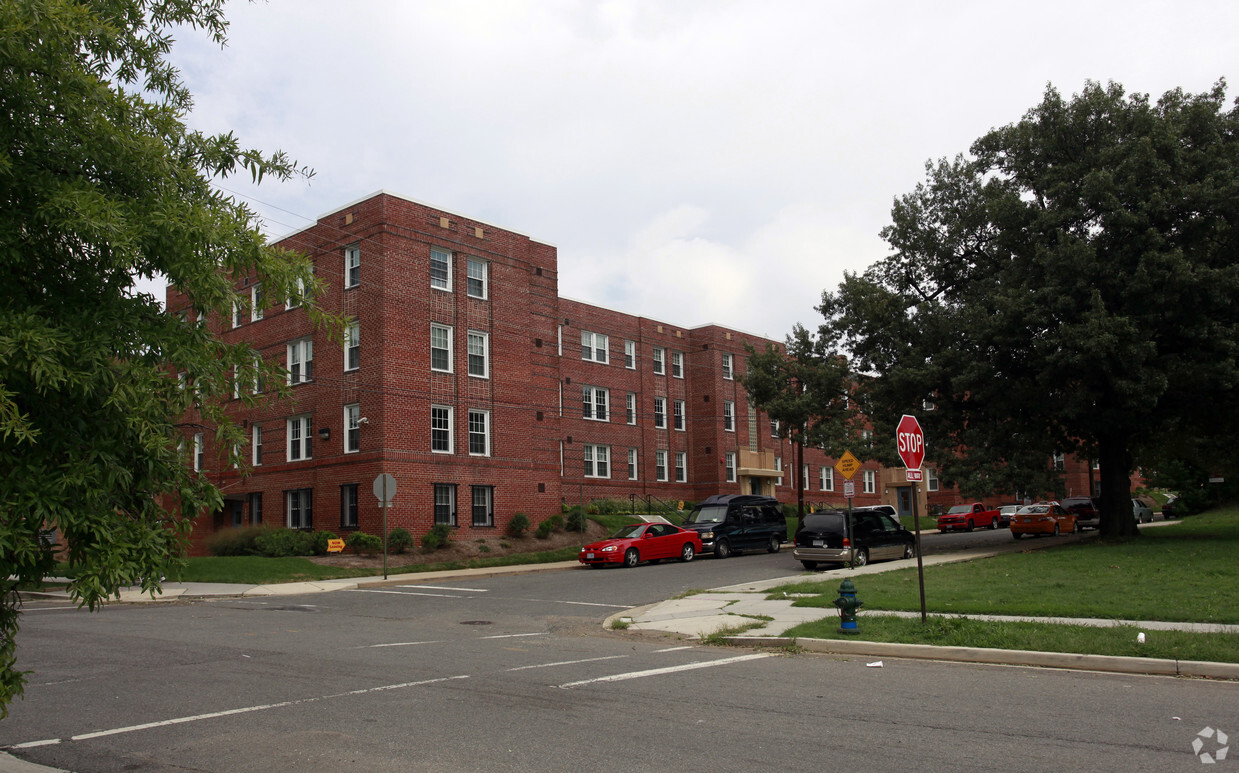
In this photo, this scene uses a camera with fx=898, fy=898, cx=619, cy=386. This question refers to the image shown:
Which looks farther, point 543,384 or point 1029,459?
point 543,384

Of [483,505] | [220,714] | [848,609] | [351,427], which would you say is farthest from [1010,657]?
[351,427]

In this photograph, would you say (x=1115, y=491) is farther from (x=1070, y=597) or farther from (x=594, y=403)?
(x=594, y=403)

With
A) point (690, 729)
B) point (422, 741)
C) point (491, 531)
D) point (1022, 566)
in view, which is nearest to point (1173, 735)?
point (690, 729)

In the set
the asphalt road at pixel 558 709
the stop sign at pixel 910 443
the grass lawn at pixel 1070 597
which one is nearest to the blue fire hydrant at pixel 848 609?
the grass lawn at pixel 1070 597

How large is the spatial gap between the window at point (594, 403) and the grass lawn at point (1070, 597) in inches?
955

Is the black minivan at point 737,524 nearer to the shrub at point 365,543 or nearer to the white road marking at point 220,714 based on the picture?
the shrub at point 365,543

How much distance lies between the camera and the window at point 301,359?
35.3 meters

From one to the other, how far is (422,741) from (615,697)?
225 centimetres

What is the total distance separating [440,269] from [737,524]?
1482 cm

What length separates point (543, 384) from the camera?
1489 inches

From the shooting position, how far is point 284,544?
30859 millimetres

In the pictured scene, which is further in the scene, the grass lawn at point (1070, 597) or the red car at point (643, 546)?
the red car at point (643, 546)

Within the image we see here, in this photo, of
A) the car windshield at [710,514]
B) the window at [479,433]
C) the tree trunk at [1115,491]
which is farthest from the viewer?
the window at [479,433]

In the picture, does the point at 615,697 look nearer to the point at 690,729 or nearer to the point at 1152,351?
the point at 690,729
